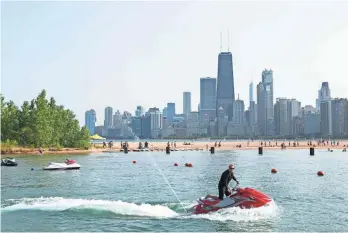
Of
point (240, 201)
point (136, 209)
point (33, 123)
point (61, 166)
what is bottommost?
point (136, 209)

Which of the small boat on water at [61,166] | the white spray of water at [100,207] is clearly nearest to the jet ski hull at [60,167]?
the small boat on water at [61,166]

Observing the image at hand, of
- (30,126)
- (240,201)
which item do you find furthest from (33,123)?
(240,201)

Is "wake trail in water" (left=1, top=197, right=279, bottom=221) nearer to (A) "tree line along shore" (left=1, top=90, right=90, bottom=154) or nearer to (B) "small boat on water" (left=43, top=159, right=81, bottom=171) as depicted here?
(B) "small boat on water" (left=43, top=159, right=81, bottom=171)

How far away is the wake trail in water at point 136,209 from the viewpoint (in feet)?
91.0

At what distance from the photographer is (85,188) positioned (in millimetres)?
44156

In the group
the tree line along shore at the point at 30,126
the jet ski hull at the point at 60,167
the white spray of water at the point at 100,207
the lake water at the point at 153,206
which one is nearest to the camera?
the lake water at the point at 153,206

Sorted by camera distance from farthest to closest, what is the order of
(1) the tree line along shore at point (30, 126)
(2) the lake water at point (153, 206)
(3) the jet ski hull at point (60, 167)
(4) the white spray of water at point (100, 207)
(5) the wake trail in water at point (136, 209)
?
(1) the tree line along shore at point (30, 126), (3) the jet ski hull at point (60, 167), (4) the white spray of water at point (100, 207), (5) the wake trail in water at point (136, 209), (2) the lake water at point (153, 206)

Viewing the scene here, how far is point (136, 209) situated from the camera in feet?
100

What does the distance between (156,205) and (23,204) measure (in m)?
9.66

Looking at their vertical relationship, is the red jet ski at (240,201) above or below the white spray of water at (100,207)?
above

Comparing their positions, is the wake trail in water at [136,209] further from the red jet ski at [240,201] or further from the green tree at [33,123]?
the green tree at [33,123]

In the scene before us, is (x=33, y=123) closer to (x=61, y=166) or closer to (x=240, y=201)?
(x=61, y=166)

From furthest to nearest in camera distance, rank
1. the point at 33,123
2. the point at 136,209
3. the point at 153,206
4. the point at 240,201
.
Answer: the point at 33,123
the point at 153,206
the point at 136,209
the point at 240,201

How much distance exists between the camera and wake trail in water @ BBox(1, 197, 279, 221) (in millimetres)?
27734
